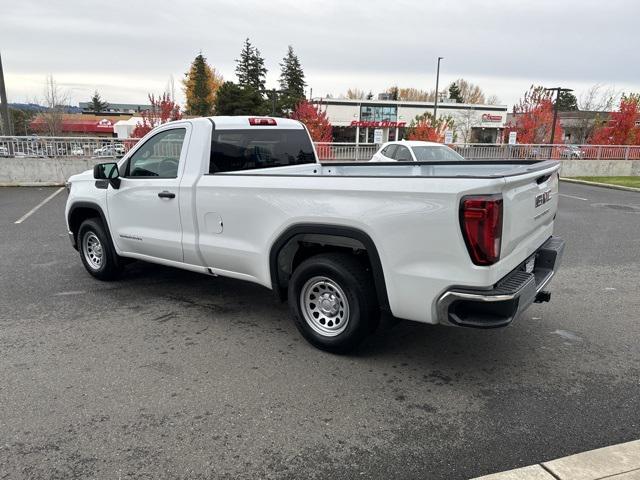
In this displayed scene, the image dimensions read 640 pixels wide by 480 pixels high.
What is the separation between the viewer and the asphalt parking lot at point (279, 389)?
9.21 feet

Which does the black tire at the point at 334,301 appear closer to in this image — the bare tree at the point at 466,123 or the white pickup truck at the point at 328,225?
the white pickup truck at the point at 328,225

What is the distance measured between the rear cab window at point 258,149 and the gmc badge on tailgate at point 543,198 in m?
2.67

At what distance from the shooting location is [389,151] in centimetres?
1396

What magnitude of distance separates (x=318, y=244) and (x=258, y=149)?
5.06 ft

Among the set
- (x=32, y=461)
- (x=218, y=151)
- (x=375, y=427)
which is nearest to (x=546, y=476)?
(x=375, y=427)

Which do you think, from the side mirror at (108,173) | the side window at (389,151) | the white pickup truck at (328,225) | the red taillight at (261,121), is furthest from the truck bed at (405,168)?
→ the side window at (389,151)

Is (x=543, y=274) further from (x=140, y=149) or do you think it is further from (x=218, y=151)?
(x=140, y=149)

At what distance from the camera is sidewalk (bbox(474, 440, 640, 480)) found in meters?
2.57

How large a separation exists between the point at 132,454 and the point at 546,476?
2.23 m

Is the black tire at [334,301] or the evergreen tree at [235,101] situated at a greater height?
the evergreen tree at [235,101]

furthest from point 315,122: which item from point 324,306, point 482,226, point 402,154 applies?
point 482,226

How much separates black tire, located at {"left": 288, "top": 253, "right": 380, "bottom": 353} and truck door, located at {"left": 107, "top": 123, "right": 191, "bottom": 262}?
1536 mm

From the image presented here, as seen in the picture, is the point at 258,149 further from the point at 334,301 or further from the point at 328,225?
the point at 334,301

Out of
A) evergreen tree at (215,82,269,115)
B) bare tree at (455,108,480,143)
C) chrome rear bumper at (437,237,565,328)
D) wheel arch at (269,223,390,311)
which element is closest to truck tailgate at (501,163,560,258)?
chrome rear bumper at (437,237,565,328)
